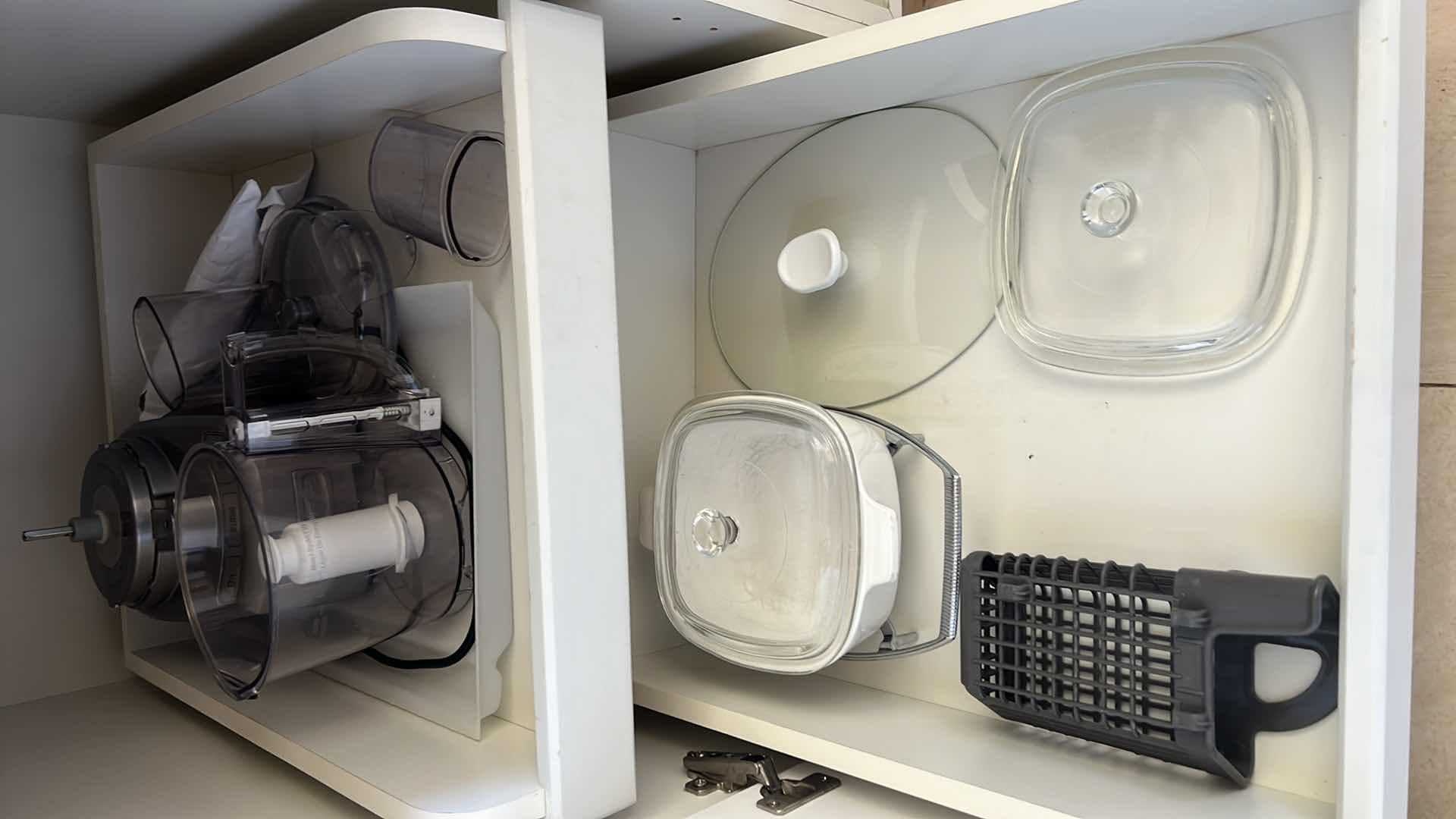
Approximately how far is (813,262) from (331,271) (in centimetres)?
53

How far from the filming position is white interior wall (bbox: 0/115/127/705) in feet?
4.41

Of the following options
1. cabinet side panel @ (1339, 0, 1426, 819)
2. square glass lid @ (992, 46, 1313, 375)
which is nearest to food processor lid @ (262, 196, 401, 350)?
square glass lid @ (992, 46, 1313, 375)

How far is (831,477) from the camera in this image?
3.10ft

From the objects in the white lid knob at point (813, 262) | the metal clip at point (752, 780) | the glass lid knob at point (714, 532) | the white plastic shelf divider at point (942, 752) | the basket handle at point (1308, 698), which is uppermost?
the white lid knob at point (813, 262)

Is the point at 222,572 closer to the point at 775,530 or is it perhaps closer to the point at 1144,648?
the point at 775,530

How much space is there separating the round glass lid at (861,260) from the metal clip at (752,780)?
385mm

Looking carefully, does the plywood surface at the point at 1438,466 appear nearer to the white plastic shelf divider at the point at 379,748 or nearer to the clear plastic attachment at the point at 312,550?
the white plastic shelf divider at the point at 379,748

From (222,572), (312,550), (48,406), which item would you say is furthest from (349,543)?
(48,406)

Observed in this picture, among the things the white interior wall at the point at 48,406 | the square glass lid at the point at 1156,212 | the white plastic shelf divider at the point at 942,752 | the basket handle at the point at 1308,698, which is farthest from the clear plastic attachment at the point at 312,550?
the basket handle at the point at 1308,698

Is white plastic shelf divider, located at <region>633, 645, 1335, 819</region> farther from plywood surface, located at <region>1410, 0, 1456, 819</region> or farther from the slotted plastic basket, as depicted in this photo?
plywood surface, located at <region>1410, 0, 1456, 819</region>

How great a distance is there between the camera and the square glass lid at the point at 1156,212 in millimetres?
822

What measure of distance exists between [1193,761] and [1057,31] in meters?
0.59

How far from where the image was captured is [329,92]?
3.23ft

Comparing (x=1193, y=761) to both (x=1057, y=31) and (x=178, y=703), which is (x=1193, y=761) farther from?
(x=178, y=703)
